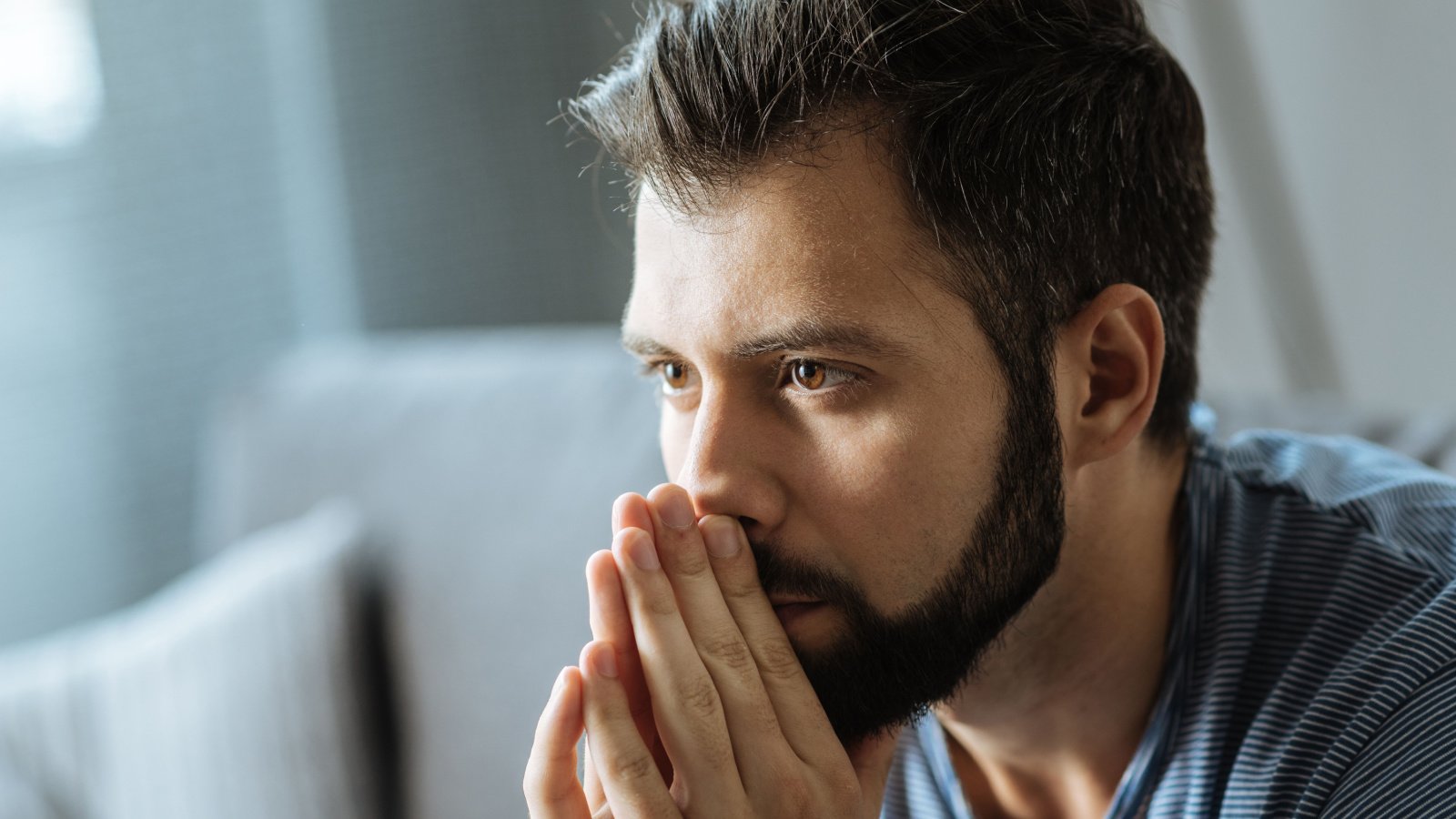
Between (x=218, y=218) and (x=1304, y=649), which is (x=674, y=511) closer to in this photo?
(x=1304, y=649)

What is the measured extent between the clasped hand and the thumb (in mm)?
76

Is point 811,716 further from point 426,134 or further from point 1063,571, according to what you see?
point 426,134

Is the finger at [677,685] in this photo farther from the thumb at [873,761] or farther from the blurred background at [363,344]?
the blurred background at [363,344]

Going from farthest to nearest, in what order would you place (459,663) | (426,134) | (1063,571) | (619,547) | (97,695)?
1. (426,134)
2. (97,695)
3. (459,663)
4. (1063,571)
5. (619,547)

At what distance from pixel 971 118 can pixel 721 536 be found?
0.37 m

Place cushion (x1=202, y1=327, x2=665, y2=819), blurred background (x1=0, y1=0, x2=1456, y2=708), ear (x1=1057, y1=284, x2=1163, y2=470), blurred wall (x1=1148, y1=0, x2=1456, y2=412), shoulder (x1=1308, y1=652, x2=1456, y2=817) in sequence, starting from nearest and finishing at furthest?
shoulder (x1=1308, y1=652, x2=1456, y2=817)
ear (x1=1057, y1=284, x2=1163, y2=470)
cushion (x1=202, y1=327, x2=665, y2=819)
blurred wall (x1=1148, y1=0, x2=1456, y2=412)
blurred background (x1=0, y1=0, x2=1456, y2=708)

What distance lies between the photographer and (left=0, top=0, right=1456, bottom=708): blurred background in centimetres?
217

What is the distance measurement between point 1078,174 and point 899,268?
0.19 meters

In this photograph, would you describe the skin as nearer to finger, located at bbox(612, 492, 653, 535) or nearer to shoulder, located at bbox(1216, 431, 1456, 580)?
finger, located at bbox(612, 492, 653, 535)

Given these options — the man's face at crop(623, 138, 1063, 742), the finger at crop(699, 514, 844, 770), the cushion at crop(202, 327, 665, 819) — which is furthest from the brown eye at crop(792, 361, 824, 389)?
the cushion at crop(202, 327, 665, 819)

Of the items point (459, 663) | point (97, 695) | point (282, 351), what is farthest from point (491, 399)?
point (282, 351)

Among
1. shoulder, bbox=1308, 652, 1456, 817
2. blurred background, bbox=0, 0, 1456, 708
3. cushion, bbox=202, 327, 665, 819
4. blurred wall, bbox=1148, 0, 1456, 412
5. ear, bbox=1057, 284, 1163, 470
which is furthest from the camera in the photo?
blurred background, bbox=0, 0, 1456, 708

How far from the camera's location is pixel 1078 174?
1051 millimetres

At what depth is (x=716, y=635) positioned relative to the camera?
0.97 meters
